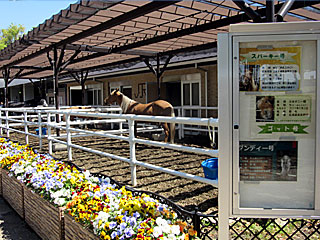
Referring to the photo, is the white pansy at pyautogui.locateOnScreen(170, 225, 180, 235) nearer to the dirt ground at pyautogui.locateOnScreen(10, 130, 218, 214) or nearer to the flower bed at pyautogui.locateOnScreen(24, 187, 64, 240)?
the flower bed at pyautogui.locateOnScreen(24, 187, 64, 240)

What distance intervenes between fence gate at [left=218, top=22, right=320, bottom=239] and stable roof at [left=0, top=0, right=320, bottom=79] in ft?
8.58

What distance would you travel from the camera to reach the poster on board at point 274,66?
211 cm

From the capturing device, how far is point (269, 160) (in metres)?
2.17

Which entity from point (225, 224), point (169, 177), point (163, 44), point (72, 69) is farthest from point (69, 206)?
point (72, 69)

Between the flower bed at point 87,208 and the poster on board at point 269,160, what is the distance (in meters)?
0.61

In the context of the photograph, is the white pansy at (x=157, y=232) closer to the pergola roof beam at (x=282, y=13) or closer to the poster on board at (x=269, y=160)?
the poster on board at (x=269, y=160)

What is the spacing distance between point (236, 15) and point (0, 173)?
5458 mm

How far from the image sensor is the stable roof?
18.9ft

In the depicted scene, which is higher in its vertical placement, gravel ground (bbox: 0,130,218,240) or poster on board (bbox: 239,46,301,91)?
poster on board (bbox: 239,46,301,91)

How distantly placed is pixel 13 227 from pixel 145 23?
17.2 ft

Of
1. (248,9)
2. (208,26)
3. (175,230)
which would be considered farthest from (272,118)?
(208,26)

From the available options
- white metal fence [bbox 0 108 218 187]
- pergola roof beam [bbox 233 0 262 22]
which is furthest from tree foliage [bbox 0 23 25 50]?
pergola roof beam [bbox 233 0 262 22]

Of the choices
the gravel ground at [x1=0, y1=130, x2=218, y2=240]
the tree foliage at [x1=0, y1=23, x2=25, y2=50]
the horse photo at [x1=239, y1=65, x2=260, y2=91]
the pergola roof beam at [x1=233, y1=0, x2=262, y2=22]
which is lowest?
the gravel ground at [x1=0, y1=130, x2=218, y2=240]

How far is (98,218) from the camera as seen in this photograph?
2367mm
